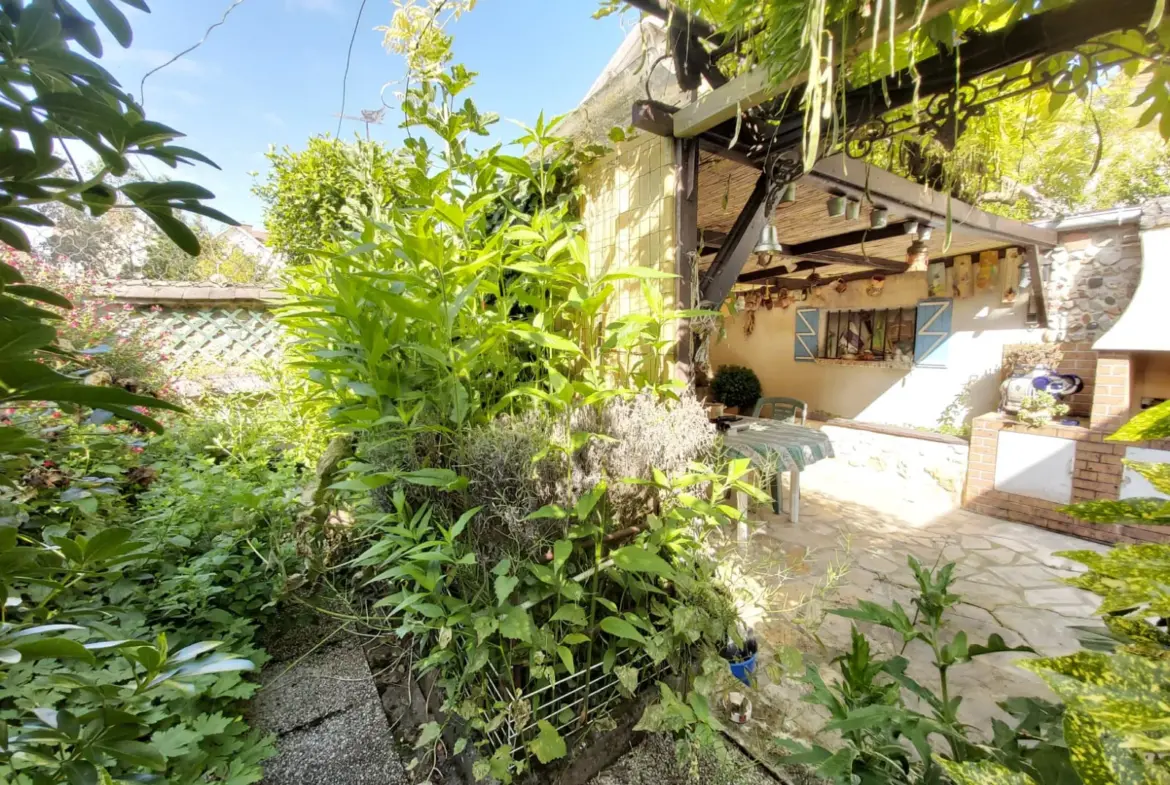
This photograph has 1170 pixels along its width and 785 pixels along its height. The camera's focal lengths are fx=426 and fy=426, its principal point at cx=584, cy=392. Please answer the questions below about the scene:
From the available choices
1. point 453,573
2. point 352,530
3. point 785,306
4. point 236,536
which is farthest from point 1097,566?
point 785,306

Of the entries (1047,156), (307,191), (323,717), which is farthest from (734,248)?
(1047,156)

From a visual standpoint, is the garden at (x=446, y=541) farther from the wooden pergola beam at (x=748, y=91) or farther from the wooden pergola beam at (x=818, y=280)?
the wooden pergola beam at (x=818, y=280)

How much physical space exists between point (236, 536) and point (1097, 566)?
2.35m

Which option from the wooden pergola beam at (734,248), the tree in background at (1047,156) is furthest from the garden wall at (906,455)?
the wooden pergola beam at (734,248)

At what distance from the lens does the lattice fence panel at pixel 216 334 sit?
3.89 metres

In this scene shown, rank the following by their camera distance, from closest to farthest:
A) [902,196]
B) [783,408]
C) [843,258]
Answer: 1. [902,196]
2. [843,258]
3. [783,408]

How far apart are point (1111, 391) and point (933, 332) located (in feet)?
6.28

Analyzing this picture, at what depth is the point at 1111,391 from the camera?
3395mm

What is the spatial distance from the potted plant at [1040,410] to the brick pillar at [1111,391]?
0.75 ft

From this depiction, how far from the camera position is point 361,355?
136cm

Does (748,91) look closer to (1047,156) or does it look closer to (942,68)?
(942,68)

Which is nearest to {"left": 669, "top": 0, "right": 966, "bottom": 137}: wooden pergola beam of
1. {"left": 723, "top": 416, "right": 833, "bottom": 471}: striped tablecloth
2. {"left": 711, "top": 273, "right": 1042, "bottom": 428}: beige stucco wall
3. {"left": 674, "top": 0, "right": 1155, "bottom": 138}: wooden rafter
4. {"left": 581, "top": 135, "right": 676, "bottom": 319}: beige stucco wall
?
{"left": 674, "top": 0, "right": 1155, "bottom": 138}: wooden rafter

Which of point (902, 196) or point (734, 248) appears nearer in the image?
point (734, 248)

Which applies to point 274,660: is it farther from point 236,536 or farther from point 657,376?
point 657,376
